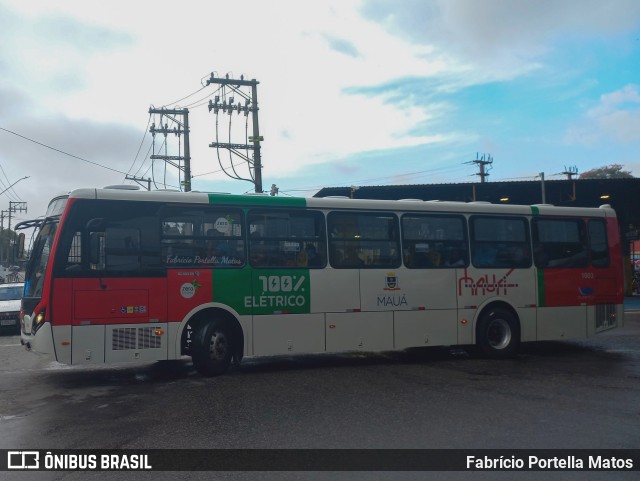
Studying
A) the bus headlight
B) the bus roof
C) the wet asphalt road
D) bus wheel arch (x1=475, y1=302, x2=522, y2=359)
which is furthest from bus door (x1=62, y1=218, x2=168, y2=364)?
bus wheel arch (x1=475, y1=302, x2=522, y2=359)

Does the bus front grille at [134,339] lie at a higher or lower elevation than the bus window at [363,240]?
lower

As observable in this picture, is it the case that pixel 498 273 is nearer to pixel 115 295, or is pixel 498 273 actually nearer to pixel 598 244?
pixel 598 244

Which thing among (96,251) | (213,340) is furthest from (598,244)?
(96,251)

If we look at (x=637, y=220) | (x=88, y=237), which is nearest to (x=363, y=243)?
(x=88, y=237)

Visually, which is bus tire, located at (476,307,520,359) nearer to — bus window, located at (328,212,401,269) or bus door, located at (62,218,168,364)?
bus window, located at (328,212,401,269)

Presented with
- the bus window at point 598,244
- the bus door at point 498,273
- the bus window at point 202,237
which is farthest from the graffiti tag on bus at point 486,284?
the bus window at point 202,237

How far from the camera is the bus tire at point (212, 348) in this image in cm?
1027

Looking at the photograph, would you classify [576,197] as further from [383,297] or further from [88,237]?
[88,237]

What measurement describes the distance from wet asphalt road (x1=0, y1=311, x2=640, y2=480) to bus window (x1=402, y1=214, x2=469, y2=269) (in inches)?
81.9

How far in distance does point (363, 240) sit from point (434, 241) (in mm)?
1648

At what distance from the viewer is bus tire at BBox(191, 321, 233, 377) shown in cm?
1027

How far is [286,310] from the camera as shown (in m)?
11.0

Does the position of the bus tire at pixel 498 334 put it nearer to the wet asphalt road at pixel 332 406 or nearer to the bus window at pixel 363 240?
the wet asphalt road at pixel 332 406

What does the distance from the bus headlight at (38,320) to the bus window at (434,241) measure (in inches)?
263
